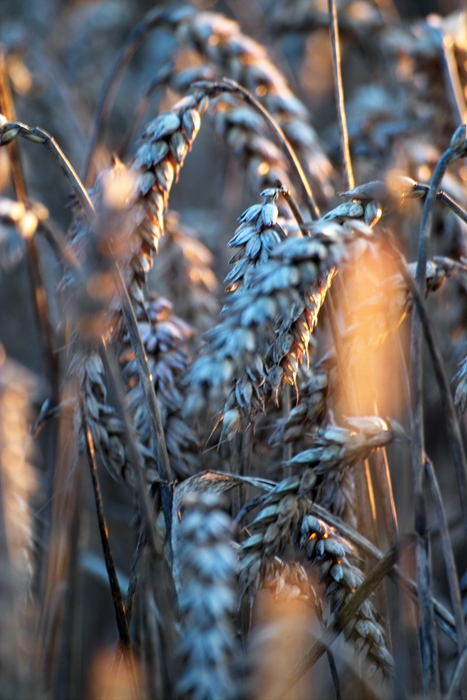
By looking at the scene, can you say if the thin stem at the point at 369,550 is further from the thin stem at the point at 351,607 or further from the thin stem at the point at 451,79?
the thin stem at the point at 451,79

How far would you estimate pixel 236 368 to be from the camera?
579 mm

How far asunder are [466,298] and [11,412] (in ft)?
2.76

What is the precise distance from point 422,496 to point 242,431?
11.2 inches

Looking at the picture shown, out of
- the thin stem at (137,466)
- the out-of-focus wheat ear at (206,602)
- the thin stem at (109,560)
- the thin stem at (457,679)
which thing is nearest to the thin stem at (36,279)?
the thin stem at (109,560)

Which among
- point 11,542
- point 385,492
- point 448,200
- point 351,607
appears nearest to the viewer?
point 11,542

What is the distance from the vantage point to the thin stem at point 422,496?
0.72 metres

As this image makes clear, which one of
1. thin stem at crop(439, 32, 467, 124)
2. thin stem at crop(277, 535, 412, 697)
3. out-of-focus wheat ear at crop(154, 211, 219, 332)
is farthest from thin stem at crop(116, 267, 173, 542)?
thin stem at crop(439, 32, 467, 124)

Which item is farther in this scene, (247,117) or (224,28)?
(224,28)

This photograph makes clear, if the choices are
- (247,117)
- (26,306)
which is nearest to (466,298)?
(247,117)

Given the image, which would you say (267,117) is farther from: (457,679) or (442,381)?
(457,679)

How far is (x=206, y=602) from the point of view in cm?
53

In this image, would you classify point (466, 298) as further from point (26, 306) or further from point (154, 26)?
point (26, 306)

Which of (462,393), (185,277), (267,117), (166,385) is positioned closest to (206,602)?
(462,393)

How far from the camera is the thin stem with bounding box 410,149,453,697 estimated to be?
0.72m
